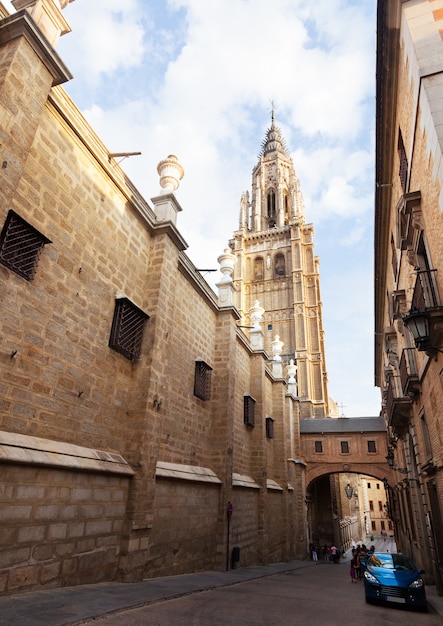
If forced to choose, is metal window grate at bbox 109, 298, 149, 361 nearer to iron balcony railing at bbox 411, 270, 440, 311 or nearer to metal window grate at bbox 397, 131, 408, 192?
iron balcony railing at bbox 411, 270, 440, 311

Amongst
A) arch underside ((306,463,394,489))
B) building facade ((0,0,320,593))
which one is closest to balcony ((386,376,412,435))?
building facade ((0,0,320,593))

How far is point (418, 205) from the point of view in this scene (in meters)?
7.57

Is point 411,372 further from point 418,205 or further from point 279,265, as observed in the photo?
point 279,265

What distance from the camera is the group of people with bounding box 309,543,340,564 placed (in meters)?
25.7

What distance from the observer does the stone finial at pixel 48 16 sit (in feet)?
19.2

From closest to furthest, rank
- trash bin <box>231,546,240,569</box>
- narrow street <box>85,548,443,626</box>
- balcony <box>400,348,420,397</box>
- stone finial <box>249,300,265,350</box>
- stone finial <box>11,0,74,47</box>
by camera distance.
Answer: narrow street <box>85,548,443,626</box> < stone finial <box>11,0,74,47</box> < balcony <box>400,348,420,397</box> < trash bin <box>231,546,240,569</box> < stone finial <box>249,300,265,350</box>

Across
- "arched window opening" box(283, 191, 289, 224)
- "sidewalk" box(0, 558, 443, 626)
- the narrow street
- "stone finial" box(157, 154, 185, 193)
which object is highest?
"arched window opening" box(283, 191, 289, 224)

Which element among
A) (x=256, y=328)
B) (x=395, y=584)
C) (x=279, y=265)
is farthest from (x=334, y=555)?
(x=279, y=265)

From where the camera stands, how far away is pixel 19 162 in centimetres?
514

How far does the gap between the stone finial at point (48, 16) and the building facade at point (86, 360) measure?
0.02 m

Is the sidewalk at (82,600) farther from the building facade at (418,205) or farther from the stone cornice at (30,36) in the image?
the stone cornice at (30,36)

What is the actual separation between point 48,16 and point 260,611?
31.2ft

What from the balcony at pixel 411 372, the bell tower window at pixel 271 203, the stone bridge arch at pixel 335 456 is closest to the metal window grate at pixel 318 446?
the stone bridge arch at pixel 335 456

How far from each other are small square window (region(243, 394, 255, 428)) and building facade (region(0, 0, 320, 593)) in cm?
431
